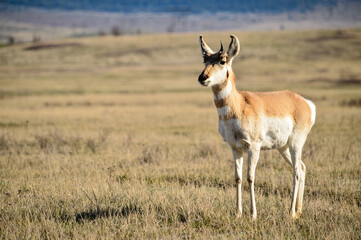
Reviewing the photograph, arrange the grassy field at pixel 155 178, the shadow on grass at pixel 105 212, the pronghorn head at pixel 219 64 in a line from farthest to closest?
1. the shadow on grass at pixel 105 212
2. the grassy field at pixel 155 178
3. the pronghorn head at pixel 219 64

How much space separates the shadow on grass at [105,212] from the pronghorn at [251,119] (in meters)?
1.86

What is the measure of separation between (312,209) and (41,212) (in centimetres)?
482

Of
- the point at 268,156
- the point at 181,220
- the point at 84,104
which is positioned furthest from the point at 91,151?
the point at 84,104

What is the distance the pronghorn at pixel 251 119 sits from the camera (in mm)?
6750

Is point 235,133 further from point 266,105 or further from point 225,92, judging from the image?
point 266,105

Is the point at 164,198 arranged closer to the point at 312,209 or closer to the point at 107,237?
the point at 107,237

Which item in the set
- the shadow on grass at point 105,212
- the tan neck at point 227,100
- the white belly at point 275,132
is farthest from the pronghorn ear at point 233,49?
the shadow on grass at point 105,212

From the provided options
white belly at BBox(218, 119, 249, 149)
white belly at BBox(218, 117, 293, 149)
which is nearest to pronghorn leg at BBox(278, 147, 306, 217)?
white belly at BBox(218, 117, 293, 149)

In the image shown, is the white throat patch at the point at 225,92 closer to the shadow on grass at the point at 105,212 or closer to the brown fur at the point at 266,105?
the brown fur at the point at 266,105

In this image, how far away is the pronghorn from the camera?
22.1 feet

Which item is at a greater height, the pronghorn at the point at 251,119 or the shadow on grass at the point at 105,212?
the pronghorn at the point at 251,119

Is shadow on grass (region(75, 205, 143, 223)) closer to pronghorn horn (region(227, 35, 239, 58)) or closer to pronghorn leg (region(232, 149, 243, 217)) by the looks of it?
pronghorn leg (region(232, 149, 243, 217))

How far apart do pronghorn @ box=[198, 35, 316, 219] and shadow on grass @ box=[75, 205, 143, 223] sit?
186cm

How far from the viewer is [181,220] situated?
23.5 ft
